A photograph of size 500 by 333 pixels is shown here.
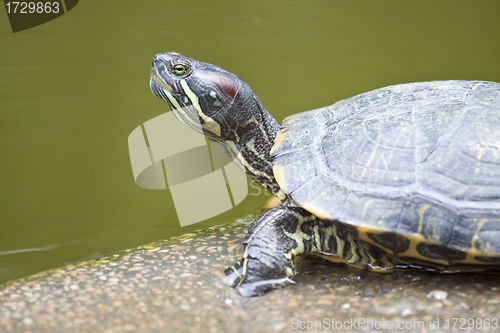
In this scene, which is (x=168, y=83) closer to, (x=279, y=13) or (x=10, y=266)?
(x=10, y=266)

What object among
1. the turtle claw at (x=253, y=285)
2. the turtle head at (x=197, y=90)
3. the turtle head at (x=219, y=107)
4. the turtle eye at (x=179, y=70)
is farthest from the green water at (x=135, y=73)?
the turtle eye at (x=179, y=70)

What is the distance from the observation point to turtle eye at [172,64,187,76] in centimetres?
269

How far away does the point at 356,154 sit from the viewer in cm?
230

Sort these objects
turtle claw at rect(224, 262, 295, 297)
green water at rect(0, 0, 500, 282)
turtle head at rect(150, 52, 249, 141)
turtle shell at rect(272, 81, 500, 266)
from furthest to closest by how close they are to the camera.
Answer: green water at rect(0, 0, 500, 282)
turtle head at rect(150, 52, 249, 141)
turtle claw at rect(224, 262, 295, 297)
turtle shell at rect(272, 81, 500, 266)

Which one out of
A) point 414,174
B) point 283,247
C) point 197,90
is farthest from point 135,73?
point 414,174

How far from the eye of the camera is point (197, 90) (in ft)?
8.77

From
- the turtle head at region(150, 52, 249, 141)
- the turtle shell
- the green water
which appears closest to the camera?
the turtle shell

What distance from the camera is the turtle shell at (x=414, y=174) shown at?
2.02 metres

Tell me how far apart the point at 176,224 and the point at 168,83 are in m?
1.34

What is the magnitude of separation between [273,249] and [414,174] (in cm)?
89

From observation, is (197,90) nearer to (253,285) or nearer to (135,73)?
(253,285)

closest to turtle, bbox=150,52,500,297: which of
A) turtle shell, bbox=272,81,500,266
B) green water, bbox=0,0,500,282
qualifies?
turtle shell, bbox=272,81,500,266

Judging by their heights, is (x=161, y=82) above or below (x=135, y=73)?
below

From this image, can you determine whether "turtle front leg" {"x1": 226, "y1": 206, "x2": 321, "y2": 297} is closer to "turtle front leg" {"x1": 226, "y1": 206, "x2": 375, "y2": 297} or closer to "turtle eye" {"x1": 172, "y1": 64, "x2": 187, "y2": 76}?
"turtle front leg" {"x1": 226, "y1": 206, "x2": 375, "y2": 297}
